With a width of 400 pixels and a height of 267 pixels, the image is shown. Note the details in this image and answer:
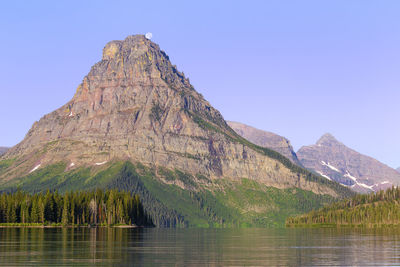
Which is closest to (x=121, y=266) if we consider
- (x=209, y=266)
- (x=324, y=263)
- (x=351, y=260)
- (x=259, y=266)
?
(x=209, y=266)

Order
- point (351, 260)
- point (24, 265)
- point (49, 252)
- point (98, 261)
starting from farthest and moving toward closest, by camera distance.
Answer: point (49, 252), point (351, 260), point (98, 261), point (24, 265)

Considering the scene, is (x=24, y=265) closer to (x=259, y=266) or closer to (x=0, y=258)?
(x=0, y=258)

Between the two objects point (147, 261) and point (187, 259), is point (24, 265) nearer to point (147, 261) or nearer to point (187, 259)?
point (147, 261)

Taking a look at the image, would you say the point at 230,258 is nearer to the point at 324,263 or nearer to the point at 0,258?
the point at 324,263

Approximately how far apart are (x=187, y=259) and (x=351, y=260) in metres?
30.7

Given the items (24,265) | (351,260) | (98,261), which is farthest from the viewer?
(351,260)

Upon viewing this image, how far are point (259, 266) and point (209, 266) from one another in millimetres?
8221

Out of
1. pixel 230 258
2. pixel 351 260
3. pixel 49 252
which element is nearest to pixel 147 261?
pixel 230 258

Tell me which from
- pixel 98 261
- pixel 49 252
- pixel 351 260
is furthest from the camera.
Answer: pixel 49 252

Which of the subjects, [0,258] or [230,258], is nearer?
[0,258]

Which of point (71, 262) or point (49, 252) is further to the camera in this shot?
point (49, 252)

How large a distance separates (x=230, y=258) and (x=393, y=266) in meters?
30.2

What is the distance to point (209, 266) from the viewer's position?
300 feet

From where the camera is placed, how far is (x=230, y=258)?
350 feet
